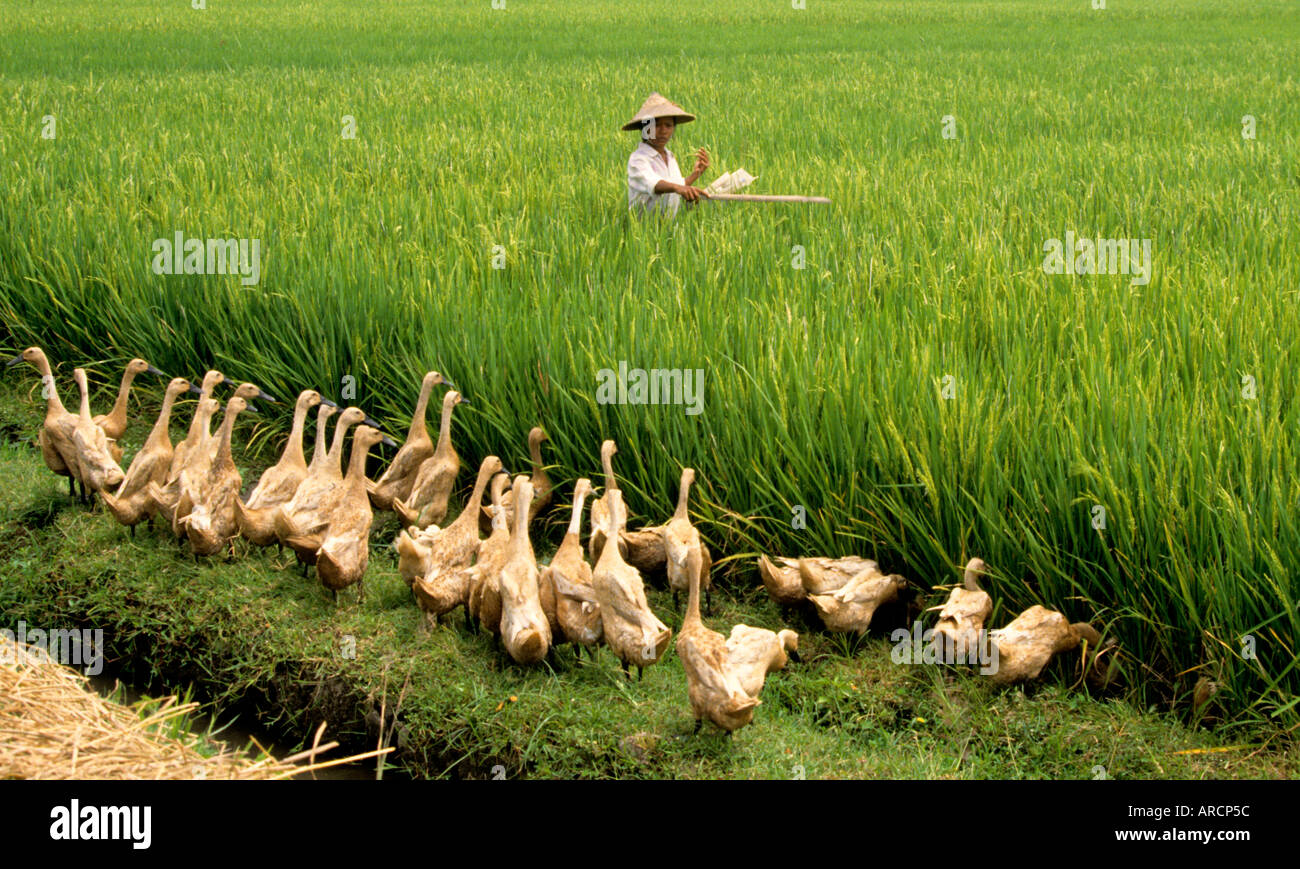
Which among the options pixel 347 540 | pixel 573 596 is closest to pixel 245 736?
pixel 347 540

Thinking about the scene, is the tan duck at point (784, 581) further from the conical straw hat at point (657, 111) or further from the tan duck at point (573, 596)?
the conical straw hat at point (657, 111)

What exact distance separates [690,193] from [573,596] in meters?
3.34

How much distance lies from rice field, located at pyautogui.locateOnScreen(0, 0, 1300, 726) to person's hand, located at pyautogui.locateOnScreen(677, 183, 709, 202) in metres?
0.08

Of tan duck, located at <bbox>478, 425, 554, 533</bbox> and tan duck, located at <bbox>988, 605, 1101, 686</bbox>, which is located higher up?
tan duck, located at <bbox>478, 425, 554, 533</bbox>

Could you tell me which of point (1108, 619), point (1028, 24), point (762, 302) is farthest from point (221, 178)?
point (1028, 24)

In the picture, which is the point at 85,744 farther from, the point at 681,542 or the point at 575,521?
the point at 681,542

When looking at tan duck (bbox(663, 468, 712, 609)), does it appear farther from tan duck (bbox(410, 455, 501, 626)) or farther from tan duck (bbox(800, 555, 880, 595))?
tan duck (bbox(410, 455, 501, 626))

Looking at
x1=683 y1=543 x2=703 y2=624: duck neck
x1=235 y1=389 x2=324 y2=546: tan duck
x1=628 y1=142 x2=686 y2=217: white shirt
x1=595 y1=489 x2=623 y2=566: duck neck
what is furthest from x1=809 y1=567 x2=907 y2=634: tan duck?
x1=628 y1=142 x2=686 y2=217: white shirt

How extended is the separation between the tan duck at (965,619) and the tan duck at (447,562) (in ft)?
4.12

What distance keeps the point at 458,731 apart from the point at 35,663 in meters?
0.99

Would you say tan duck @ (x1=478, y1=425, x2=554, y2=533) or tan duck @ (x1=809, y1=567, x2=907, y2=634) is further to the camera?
tan duck @ (x1=478, y1=425, x2=554, y2=533)

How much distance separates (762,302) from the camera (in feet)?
15.0

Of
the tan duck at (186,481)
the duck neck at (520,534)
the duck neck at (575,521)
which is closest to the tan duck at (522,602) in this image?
the duck neck at (520,534)

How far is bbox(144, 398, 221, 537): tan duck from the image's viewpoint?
151 inches
